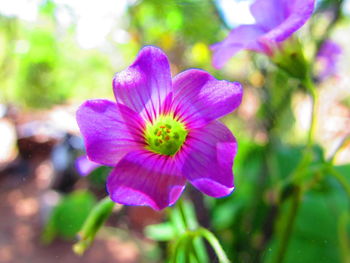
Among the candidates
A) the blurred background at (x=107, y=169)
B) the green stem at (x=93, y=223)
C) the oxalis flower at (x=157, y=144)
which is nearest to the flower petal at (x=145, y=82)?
the oxalis flower at (x=157, y=144)

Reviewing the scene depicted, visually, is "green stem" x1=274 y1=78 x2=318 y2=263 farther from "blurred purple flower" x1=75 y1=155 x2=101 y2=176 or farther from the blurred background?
"blurred purple flower" x1=75 y1=155 x2=101 y2=176

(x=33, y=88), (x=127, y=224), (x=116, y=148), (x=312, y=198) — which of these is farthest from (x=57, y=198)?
(x=116, y=148)

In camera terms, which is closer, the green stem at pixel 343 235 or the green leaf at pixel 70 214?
the green stem at pixel 343 235

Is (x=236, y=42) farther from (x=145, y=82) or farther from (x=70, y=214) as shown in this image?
(x=70, y=214)

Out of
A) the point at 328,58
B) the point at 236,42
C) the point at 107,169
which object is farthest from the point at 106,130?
the point at 328,58

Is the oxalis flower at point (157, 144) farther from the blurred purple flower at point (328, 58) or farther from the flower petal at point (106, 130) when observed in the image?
the blurred purple flower at point (328, 58)

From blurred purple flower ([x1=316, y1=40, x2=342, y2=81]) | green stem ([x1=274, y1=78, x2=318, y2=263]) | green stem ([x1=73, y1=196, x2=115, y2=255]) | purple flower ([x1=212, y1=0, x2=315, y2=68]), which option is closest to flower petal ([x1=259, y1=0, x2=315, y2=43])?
purple flower ([x1=212, y1=0, x2=315, y2=68])

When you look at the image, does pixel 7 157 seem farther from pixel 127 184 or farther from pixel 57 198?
pixel 127 184
